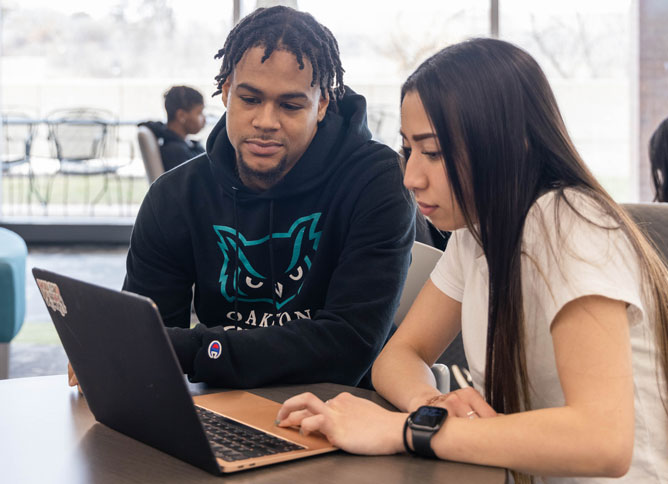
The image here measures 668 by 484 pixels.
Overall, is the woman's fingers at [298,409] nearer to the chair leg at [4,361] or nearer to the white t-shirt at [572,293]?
the white t-shirt at [572,293]

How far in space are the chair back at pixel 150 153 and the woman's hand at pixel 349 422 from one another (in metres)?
3.78

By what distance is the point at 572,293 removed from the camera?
0.92m

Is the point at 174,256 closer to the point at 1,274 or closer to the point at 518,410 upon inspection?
the point at 518,410

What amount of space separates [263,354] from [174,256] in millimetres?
412

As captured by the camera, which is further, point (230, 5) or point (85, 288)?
point (230, 5)

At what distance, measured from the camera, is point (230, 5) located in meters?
6.90

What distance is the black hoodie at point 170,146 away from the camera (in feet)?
15.6

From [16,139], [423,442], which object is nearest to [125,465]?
[423,442]

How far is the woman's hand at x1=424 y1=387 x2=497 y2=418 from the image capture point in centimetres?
100

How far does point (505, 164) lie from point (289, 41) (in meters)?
0.65

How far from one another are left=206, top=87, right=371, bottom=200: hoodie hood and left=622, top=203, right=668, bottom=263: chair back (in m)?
0.52

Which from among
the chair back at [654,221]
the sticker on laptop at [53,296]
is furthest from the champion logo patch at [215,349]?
the chair back at [654,221]

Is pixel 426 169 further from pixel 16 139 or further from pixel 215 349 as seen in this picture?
pixel 16 139

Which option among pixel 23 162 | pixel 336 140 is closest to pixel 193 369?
pixel 336 140
